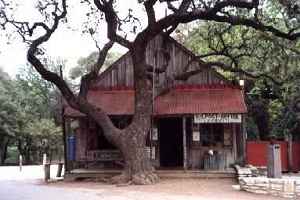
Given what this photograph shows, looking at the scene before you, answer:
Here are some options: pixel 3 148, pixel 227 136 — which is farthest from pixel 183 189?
pixel 3 148

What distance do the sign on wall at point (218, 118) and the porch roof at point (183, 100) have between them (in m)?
0.20

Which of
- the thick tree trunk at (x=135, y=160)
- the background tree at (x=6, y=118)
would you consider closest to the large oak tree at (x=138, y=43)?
the thick tree trunk at (x=135, y=160)

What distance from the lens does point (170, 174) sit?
26.9 meters

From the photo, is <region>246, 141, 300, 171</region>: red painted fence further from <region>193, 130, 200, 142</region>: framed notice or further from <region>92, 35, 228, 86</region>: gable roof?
<region>92, 35, 228, 86</region>: gable roof

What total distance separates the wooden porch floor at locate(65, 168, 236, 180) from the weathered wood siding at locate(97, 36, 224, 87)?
505 centimetres

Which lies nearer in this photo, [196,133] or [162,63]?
[196,133]

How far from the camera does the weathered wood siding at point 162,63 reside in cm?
3017

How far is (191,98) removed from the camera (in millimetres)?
29391

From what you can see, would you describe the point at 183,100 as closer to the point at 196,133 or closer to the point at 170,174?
the point at 196,133

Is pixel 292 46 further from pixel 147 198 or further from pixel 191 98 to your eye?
pixel 147 198

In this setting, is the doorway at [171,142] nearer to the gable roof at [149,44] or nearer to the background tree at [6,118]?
the gable roof at [149,44]

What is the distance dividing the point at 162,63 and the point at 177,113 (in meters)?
3.53

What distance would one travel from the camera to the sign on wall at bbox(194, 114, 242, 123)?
27625 mm

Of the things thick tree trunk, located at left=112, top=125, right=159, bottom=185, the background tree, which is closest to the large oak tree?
thick tree trunk, located at left=112, top=125, right=159, bottom=185
